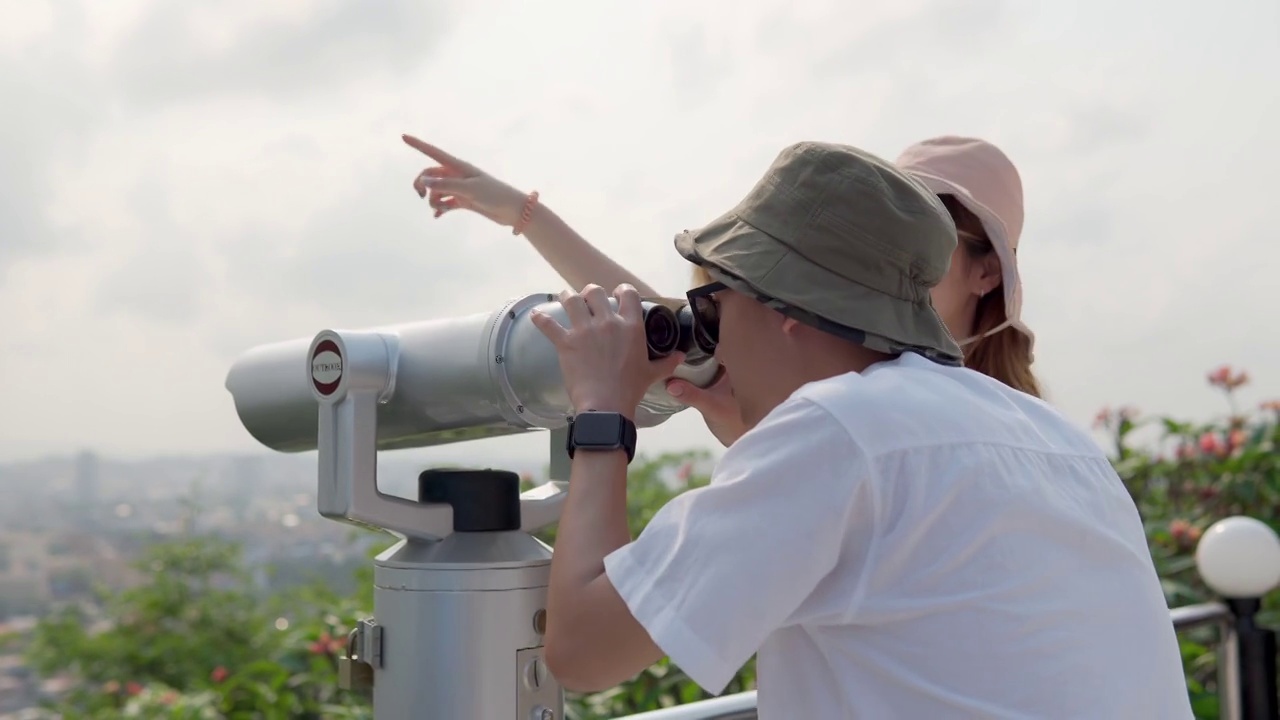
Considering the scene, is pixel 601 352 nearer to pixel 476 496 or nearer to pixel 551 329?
pixel 551 329

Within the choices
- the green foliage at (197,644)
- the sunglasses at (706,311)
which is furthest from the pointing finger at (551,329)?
the green foliage at (197,644)

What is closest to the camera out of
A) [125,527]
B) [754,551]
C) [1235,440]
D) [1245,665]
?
[754,551]

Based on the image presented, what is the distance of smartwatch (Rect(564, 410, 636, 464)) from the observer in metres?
1.15

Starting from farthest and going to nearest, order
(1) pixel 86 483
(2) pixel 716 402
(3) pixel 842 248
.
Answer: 1. (1) pixel 86 483
2. (2) pixel 716 402
3. (3) pixel 842 248

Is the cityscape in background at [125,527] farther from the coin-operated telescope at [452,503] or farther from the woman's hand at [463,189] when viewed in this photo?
the coin-operated telescope at [452,503]

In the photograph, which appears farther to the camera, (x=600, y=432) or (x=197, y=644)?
(x=197, y=644)

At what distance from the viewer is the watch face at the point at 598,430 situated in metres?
1.15

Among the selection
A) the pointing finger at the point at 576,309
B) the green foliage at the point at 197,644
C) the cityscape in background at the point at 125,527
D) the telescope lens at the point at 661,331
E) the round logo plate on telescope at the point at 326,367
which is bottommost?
the green foliage at the point at 197,644

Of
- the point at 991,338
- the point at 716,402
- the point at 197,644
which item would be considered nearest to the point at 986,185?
the point at 991,338

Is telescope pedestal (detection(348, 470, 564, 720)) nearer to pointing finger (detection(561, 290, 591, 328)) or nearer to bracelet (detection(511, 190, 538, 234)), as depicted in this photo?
pointing finger (detection(561, 290, 591, 328))

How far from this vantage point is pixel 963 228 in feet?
5.54

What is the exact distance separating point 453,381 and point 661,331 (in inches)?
9.0

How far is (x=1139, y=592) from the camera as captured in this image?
1.12 metres

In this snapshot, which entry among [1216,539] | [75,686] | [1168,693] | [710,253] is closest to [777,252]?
[710,253]
